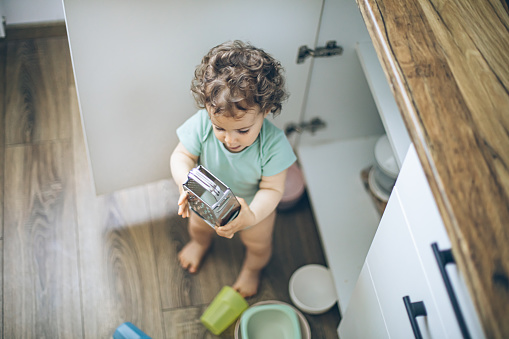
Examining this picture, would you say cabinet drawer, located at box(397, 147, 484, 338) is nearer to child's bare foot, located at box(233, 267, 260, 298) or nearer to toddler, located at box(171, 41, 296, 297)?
toddler, located at box(171, 41, 296, 297)

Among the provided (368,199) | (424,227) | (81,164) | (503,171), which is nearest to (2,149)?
(81,164)

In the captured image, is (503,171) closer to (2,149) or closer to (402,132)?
(402,132)

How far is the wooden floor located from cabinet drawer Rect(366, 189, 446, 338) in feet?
1.55

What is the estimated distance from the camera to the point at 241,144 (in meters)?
1.02

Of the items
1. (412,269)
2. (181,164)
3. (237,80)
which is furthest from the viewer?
(181,164)

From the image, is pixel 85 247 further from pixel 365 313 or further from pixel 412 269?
pixel 412 269

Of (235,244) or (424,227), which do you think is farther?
(235,244)

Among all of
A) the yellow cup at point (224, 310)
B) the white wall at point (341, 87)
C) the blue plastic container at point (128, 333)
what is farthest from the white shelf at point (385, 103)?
the blue plastic container at point (128, 333)

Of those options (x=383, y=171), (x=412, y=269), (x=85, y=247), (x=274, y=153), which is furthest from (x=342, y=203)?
(x=85, y=247)

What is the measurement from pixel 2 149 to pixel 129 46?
773 mm

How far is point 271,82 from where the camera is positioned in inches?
38.7

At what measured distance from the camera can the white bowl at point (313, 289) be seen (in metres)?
1.34

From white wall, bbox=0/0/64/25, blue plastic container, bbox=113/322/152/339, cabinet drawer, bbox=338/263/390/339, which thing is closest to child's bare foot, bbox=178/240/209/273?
blue plastic container, bbox=113/322/152/339

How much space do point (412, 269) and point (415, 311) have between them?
7cm
